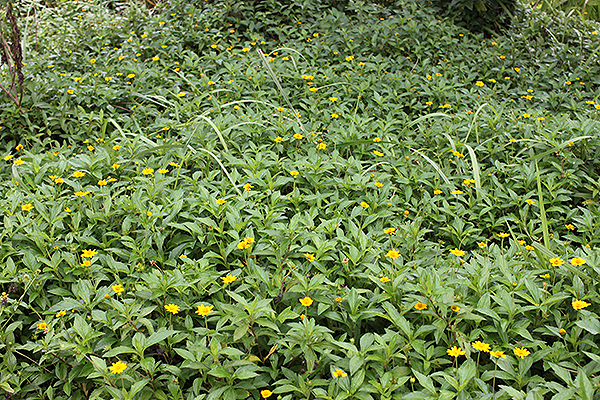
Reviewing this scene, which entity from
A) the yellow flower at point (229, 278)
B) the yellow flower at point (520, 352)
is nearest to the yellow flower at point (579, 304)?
the yellow flower at point (520, 352)

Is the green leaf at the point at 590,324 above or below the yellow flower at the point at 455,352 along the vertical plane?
above

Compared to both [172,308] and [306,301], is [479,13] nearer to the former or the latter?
[306,301]

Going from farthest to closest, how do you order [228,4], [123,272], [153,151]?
[228,4] → [153,151] → [123,272]

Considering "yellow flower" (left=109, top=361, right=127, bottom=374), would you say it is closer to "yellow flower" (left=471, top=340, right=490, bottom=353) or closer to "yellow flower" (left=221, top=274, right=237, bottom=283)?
"yellow flower" (left=221, top=274, right=237, bottom=283)

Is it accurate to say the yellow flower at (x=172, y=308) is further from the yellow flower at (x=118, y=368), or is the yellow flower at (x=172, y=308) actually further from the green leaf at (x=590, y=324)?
the green leaf at (x=590, y=324)

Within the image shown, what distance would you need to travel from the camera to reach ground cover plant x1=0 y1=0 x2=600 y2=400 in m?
1.52

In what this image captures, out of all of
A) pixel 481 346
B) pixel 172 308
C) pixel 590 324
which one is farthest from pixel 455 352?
pixel 172 308

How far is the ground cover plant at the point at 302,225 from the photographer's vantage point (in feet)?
4.99

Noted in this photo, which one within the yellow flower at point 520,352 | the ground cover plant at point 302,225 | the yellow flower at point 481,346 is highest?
the yellow flower at point 481,346

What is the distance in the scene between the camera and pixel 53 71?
3650 mm

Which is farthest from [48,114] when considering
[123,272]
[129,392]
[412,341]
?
[412,341]

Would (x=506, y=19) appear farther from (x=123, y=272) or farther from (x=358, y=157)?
(x=123, y=272)

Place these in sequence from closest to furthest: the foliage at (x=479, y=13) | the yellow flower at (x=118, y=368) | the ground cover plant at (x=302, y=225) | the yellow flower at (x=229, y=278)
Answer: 1. the yellow flower at (x=118, y=368)
2. the ground cover plant at (x=302, y=225)
3. the yellow flower at (x=229, y=278)
4. the foliage at (x=479, y=13)

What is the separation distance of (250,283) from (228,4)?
350 centimetres
